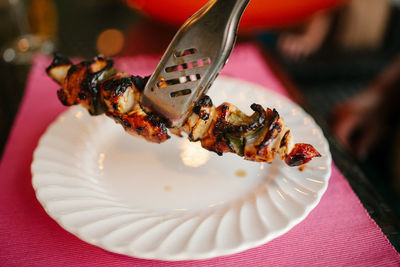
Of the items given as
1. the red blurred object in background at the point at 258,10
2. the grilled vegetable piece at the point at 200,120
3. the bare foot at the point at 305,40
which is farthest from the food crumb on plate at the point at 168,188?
the bare foot at the point at 305,40

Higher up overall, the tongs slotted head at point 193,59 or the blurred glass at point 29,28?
the tongs slotted head at point 193,59

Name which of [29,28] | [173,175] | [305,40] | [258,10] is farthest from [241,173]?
[305,40]

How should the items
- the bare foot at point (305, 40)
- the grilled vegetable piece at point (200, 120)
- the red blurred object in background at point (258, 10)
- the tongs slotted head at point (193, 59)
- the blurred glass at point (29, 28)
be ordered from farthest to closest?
1. the bare foot at point (305, 40)
2. the blurred glass at point (29, 28)
3. the red blurred object in background at point (258, 10)
4. the grilled vegetable piece at point (200, 120)
5. the tongs slotted head at point (193, 59)

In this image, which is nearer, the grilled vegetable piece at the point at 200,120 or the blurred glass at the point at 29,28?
the grilled vegetable piece at the point at 200,120

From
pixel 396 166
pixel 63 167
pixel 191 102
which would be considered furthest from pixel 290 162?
pixel 396 166

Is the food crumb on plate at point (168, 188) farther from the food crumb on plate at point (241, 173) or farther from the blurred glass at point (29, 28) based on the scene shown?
the blurred glass at point (29, 28)

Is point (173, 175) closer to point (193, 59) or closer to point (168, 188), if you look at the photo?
point (168, 188)
